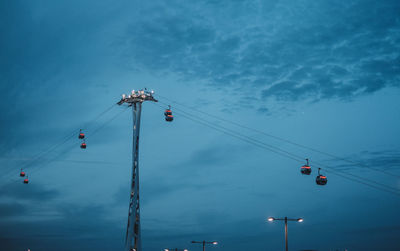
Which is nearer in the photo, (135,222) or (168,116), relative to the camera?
(168,116)

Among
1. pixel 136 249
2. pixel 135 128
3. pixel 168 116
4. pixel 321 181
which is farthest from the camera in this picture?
pixel 135 128

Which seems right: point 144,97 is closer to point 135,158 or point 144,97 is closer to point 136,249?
point 135,158

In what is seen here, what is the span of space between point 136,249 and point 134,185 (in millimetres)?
6285

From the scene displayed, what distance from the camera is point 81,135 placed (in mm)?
39906

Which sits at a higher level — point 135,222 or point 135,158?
point 135,158

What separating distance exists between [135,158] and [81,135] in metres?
5.95

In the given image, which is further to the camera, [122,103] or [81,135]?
[122,103]

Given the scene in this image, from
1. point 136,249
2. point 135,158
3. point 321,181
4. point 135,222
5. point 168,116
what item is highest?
point 168,116

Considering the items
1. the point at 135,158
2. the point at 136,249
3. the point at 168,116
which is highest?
the point at 168,116

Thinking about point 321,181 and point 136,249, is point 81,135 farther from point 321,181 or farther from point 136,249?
point 321,181

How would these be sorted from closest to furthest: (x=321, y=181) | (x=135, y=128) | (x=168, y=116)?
1. (x=321, y=181)
2. (x=168, y=116)
3. (x=135, y=128)

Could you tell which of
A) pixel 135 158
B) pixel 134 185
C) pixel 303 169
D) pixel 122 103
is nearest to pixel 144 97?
pixel 122 103

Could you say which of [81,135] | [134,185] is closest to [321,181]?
[134,185]

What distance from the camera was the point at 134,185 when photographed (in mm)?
40938
